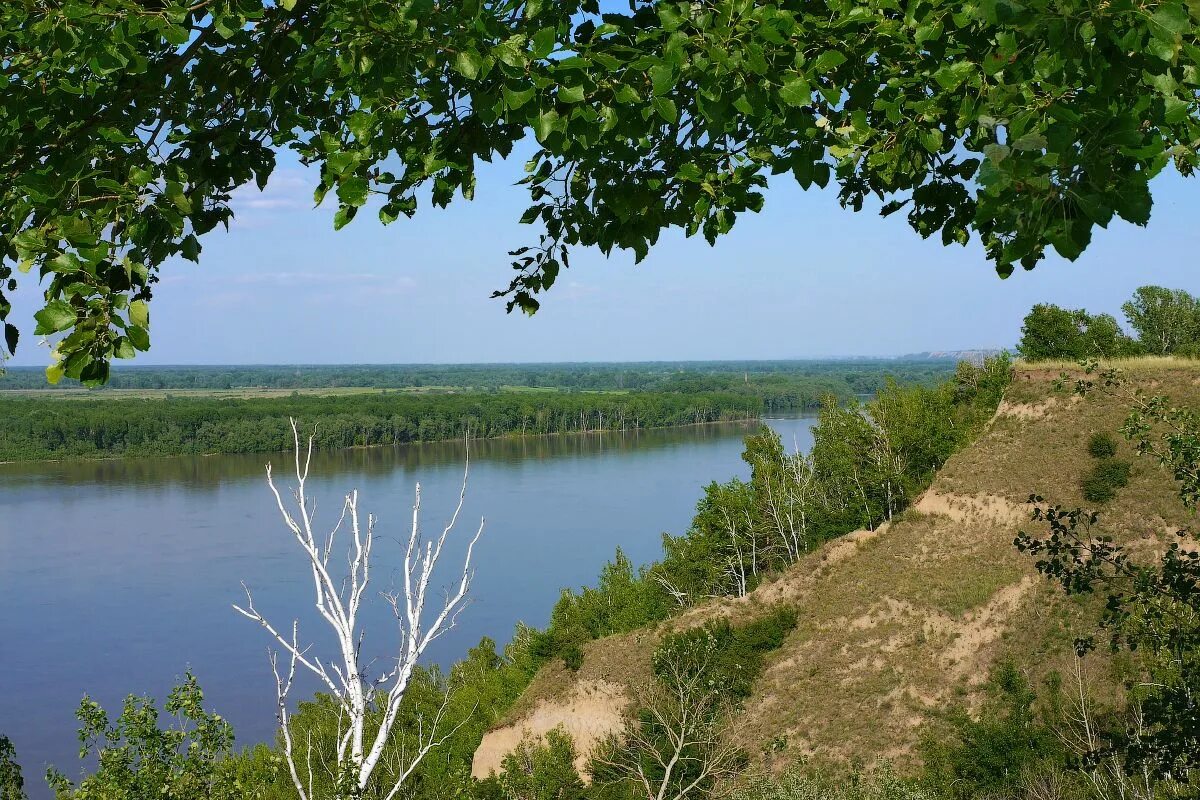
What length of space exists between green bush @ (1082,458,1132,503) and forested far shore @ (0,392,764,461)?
4543 centimetres

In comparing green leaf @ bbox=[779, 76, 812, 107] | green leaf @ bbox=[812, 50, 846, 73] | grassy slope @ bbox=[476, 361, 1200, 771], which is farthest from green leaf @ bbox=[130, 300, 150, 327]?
grassy slope @ bbox=[476, 361, 1200, 771]

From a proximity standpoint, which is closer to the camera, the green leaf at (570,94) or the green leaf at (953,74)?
the green leaf at (570,94)

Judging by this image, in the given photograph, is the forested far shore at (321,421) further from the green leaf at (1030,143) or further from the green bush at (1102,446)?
the green leaf at (1030,143)

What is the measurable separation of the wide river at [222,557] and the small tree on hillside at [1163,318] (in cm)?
1360

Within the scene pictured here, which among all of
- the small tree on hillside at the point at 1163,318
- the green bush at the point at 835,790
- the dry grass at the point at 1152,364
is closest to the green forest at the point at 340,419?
the small tree on hillside at the point at 1163,318

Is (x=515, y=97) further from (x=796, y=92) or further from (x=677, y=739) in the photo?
(x=677, y=739)

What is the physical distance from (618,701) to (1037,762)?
8.12m

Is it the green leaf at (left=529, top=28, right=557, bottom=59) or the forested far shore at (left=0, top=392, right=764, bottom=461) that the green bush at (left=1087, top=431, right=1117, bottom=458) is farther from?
the forested far shore at (left=0, top=392, right=764, bottom=461)

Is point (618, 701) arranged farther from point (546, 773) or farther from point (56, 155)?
point (56, 155)

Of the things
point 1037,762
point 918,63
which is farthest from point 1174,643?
point 1037,762

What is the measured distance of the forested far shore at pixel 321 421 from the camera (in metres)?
66.4

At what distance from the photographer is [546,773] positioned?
15.7 metres

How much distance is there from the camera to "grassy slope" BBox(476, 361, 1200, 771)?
17.3 metres

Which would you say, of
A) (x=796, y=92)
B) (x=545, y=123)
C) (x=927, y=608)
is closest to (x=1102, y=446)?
(x=927, y=608)
